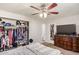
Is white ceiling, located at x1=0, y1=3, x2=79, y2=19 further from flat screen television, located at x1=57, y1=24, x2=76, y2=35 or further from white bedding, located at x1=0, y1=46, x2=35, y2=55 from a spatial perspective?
white bedding, located at x1=0, y1=46, x2=35, y2=55

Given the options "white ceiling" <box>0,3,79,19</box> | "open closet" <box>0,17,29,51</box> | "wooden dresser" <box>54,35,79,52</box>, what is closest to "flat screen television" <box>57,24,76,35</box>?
"wooden dresser" <box>54,35,79,52</box>

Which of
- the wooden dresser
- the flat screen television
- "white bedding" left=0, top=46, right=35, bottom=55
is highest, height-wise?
the flat screen television

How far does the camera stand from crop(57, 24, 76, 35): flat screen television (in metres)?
1.56

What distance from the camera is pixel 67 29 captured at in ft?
5.39

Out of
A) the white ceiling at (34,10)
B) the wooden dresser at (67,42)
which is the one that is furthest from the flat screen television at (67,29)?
the white ceiling at (34,10)

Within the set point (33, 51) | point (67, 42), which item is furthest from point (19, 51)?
point (67, 42)

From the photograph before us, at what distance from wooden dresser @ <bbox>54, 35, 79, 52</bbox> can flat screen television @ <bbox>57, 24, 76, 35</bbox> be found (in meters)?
0.08

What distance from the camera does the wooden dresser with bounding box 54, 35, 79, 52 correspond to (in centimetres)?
161

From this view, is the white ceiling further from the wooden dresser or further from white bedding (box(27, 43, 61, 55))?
white bedding (box(27, 43, 61, 55))

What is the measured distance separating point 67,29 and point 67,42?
9.9 inches

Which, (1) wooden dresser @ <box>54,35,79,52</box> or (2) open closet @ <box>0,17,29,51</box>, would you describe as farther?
(1) wooden dresser @ <box>54,35,79,52</box>

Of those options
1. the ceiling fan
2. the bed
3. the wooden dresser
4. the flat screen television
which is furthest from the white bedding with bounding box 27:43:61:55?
the ceiling fan

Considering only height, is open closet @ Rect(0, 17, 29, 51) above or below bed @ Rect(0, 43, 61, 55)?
above
